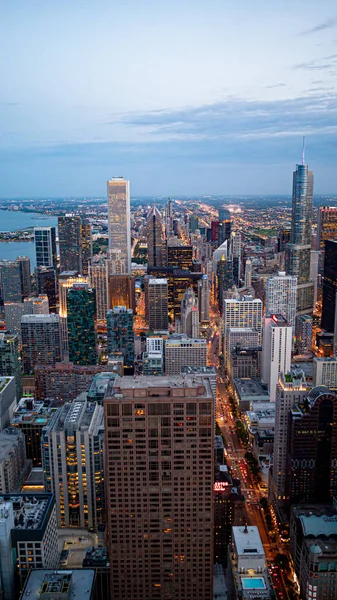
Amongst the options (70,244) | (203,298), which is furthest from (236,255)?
(70,244)

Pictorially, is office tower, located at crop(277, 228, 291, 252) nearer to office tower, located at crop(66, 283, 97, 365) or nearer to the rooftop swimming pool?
office tower, located at crop(66, 283, 97, 365)

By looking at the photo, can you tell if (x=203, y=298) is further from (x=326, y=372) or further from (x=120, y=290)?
(x=326, y=372)

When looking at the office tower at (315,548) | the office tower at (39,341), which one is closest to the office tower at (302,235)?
the office tower at (39,341)

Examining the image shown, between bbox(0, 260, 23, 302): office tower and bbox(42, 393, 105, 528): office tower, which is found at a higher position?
bbox(0, 260, 23, 302): office tower

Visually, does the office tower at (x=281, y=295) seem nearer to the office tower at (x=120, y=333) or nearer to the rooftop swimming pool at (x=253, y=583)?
the office tower at (x=120, y=333)

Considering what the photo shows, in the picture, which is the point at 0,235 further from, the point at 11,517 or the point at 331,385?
the point at 11,517

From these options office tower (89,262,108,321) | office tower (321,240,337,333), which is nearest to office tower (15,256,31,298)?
office tower (89,262,108,321)
